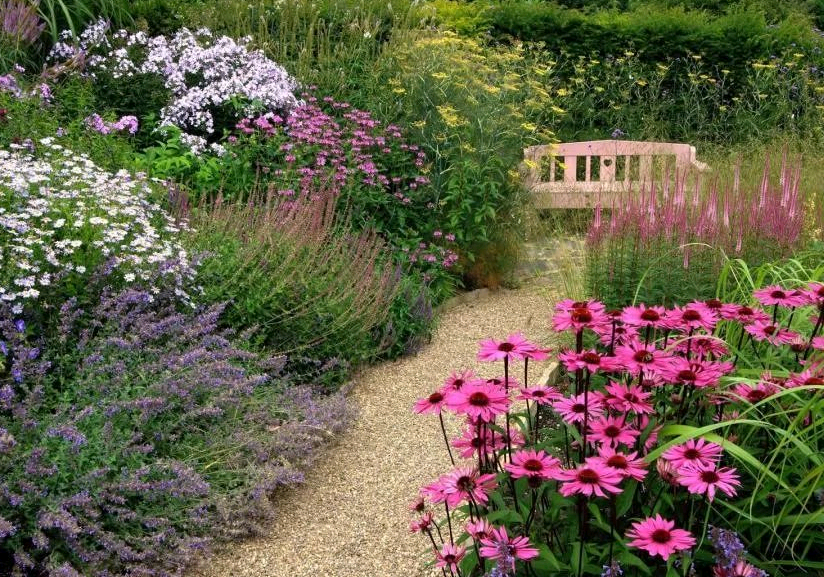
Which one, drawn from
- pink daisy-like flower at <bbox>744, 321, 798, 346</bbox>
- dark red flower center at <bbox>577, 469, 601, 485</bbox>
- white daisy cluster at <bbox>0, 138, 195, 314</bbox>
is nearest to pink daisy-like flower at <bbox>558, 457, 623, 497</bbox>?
dark red flower center at <bbox>577, 469, 601, 485</bbox>

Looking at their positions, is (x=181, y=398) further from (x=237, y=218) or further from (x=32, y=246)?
(x=237, y=218)

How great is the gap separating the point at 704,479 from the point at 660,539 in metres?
0.15

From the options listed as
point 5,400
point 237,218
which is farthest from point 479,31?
point 5,400

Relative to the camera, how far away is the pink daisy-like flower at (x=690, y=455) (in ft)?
5.75

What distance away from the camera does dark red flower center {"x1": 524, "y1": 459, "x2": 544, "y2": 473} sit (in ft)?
5.82

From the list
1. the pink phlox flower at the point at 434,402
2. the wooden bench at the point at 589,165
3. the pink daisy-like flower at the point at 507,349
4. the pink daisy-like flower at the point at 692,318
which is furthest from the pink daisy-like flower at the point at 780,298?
the wooden bench at the point at 589,165

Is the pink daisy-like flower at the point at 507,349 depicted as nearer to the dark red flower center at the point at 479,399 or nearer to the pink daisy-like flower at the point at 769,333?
the dark red flower center at the point at 479,399

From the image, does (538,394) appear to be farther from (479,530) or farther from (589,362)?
(479,530)

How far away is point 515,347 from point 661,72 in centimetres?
867

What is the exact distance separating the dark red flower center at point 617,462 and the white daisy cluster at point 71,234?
7.59ft

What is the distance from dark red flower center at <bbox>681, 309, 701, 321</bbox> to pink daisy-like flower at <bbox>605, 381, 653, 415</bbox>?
0.23 m

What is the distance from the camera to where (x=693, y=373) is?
1924 mm

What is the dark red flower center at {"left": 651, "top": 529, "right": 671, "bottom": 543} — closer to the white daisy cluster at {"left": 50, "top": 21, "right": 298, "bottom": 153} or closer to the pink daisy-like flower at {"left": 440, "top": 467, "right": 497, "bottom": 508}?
the pink daisy-like flower at {"left": 440, "top": 467, "right": 497, "bottom": 508}

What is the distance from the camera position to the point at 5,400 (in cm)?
301
